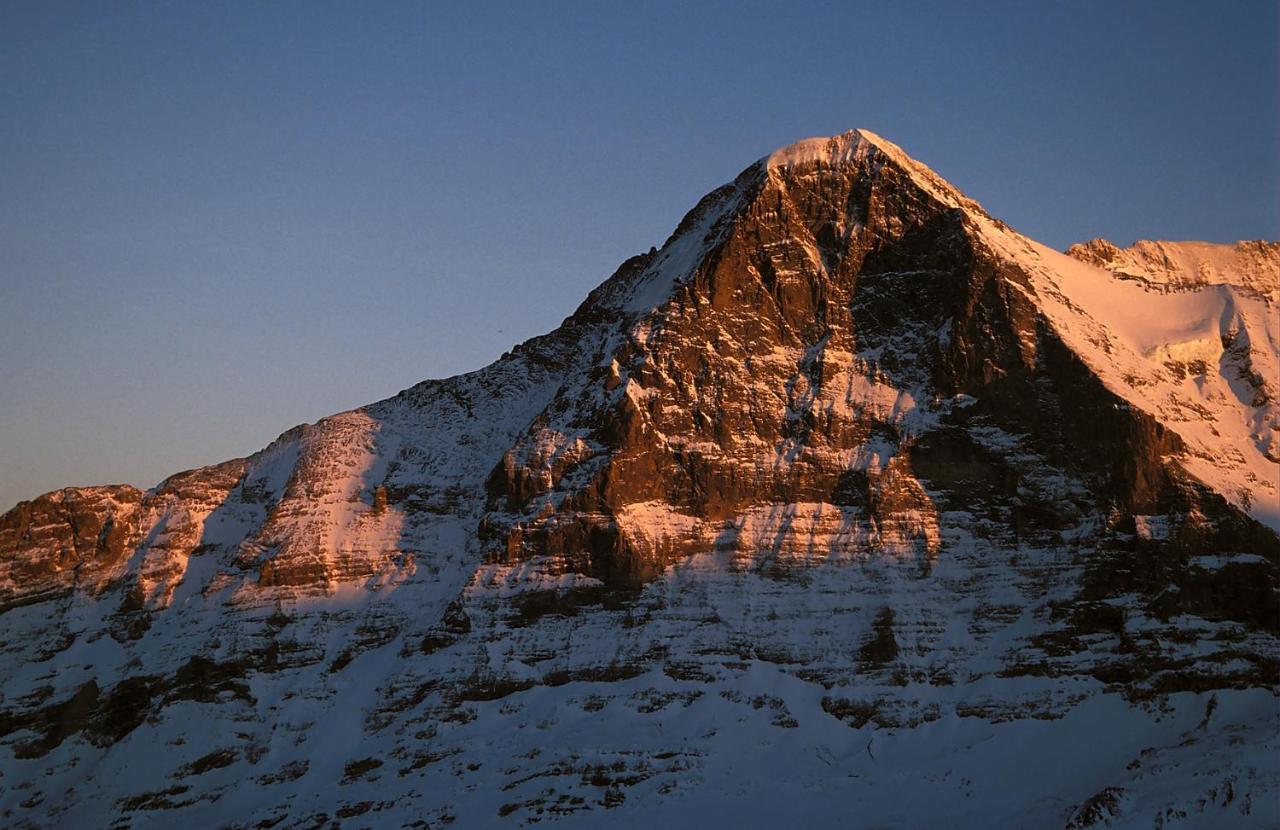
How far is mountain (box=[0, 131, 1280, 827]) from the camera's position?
151375 millimetres

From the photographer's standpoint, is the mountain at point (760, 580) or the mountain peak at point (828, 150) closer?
the mountain at point (760, 580)

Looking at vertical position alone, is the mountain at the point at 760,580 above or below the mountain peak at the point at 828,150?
below

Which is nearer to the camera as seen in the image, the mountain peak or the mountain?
the mountain

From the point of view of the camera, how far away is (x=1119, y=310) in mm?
189250

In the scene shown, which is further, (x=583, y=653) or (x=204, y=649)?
(x=204, y=649)

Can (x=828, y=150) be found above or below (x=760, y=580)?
above

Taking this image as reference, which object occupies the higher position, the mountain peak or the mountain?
the mountain peak

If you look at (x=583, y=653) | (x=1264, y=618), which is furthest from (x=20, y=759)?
(x=1264, y=618)

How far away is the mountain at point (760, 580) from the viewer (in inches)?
5960

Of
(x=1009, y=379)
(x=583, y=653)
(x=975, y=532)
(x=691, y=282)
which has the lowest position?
(x=583, y=653)

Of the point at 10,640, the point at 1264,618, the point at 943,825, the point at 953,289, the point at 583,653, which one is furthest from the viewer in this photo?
the point at 10,640

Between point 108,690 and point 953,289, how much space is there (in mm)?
93906

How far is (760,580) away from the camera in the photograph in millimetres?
166750

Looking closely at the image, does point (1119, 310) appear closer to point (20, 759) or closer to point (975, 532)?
point (975, 532)
